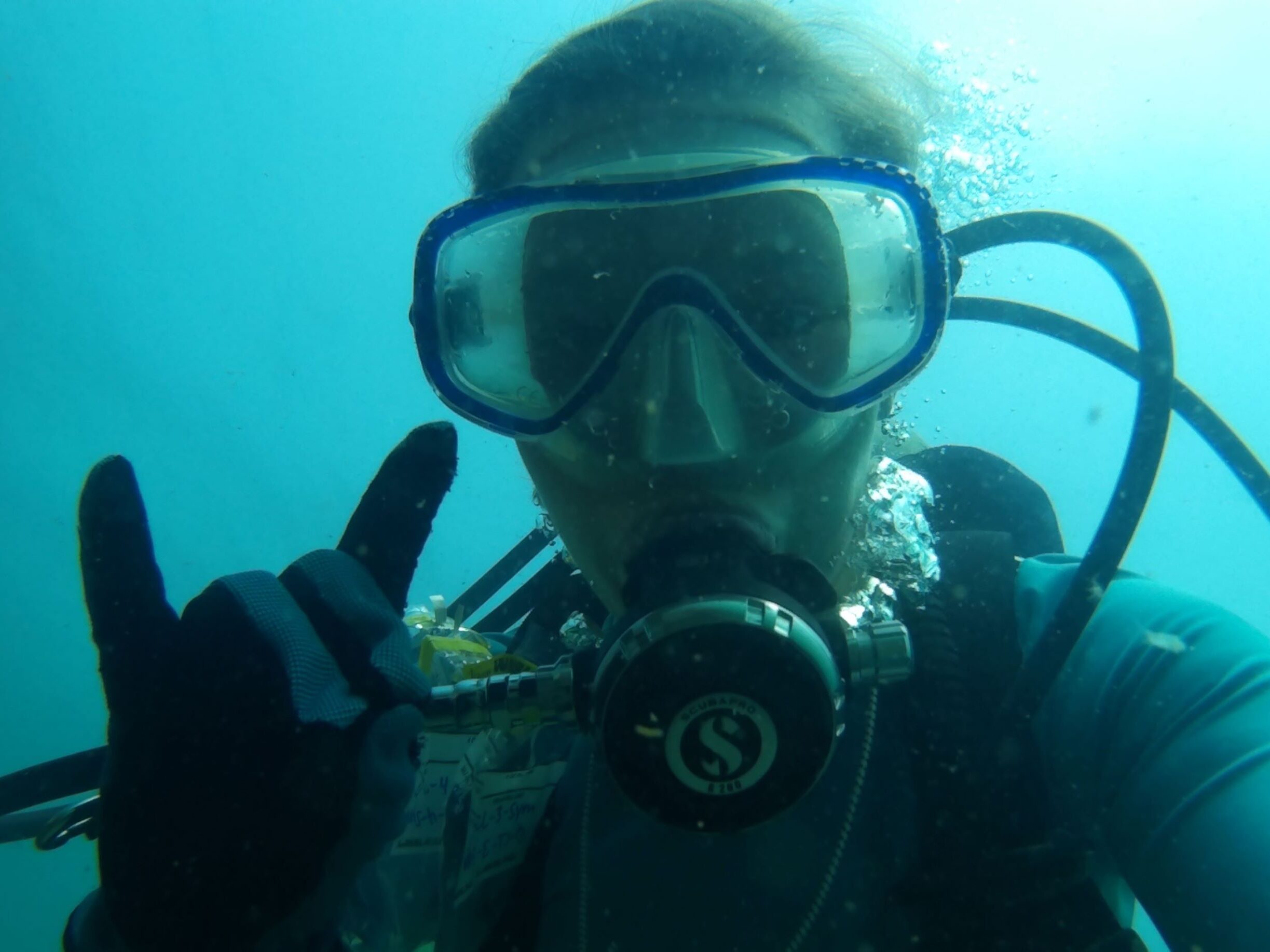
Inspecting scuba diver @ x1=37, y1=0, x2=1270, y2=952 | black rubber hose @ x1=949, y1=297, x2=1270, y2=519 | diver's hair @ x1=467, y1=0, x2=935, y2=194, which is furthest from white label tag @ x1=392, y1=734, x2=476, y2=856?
black rubber hose @ x1=949, y1=297, x2=1270, y2=519

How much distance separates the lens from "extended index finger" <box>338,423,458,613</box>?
1527 millimetres

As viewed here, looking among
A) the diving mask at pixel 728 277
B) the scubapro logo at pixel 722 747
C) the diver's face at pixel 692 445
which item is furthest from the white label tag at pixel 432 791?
the diving mask at pixel 728 277

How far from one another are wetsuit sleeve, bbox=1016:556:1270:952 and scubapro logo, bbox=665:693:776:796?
75 cm

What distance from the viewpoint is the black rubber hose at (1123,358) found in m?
2.25

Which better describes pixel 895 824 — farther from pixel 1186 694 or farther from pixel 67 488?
pixel 67 488

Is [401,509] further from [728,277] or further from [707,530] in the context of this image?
[728,277]

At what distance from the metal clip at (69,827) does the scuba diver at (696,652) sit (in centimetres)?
19

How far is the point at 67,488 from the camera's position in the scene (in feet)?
103

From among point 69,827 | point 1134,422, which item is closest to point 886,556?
point 1134,422

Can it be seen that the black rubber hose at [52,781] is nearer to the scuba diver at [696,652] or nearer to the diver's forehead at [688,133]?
the scuba diver at [696,652]

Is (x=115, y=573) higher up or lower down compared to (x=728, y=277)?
lower down

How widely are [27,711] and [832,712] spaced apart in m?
52.8

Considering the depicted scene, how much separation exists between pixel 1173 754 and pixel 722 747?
0.86 m

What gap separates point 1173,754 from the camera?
1.36 metres
